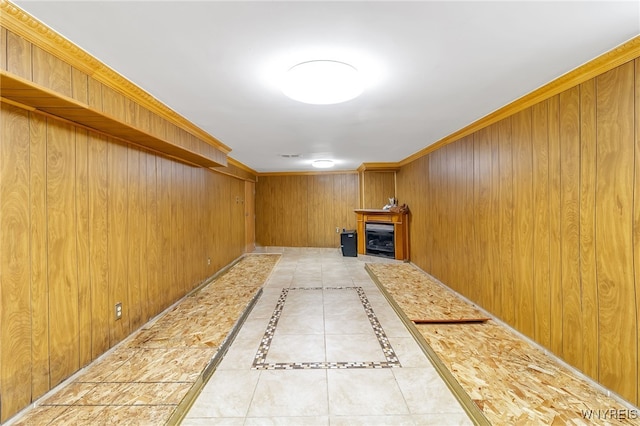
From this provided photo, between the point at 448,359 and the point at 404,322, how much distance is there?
2.47 feet

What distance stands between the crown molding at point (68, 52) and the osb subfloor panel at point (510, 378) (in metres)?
3.38

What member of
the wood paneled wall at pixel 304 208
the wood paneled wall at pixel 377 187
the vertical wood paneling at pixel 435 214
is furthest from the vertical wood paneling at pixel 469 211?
the wood paneled wall at pixel 304 208

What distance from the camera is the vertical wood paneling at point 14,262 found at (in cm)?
164

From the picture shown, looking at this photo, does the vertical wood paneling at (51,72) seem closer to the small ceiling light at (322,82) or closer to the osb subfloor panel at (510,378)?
the small ceiling light at (322,82)

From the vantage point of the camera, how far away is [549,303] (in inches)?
96.1

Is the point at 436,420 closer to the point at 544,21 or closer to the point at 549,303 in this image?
the point at 549,303

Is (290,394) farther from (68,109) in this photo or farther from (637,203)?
(637,203)

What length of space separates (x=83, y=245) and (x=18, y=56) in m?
1.31

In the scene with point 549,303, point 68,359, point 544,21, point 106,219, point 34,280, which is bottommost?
point 68,359

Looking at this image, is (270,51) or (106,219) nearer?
(270,51)

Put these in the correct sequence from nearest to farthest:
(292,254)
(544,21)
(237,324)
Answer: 1. (544,21)
2. (237,324)
3. (292,254)

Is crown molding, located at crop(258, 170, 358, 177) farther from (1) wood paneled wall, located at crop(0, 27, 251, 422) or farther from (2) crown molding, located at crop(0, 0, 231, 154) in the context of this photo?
(2) crown molding, located at crop(0, 0, 231, 154)

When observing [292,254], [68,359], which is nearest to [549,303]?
[68,359]

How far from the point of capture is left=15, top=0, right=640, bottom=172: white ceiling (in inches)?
55.9
